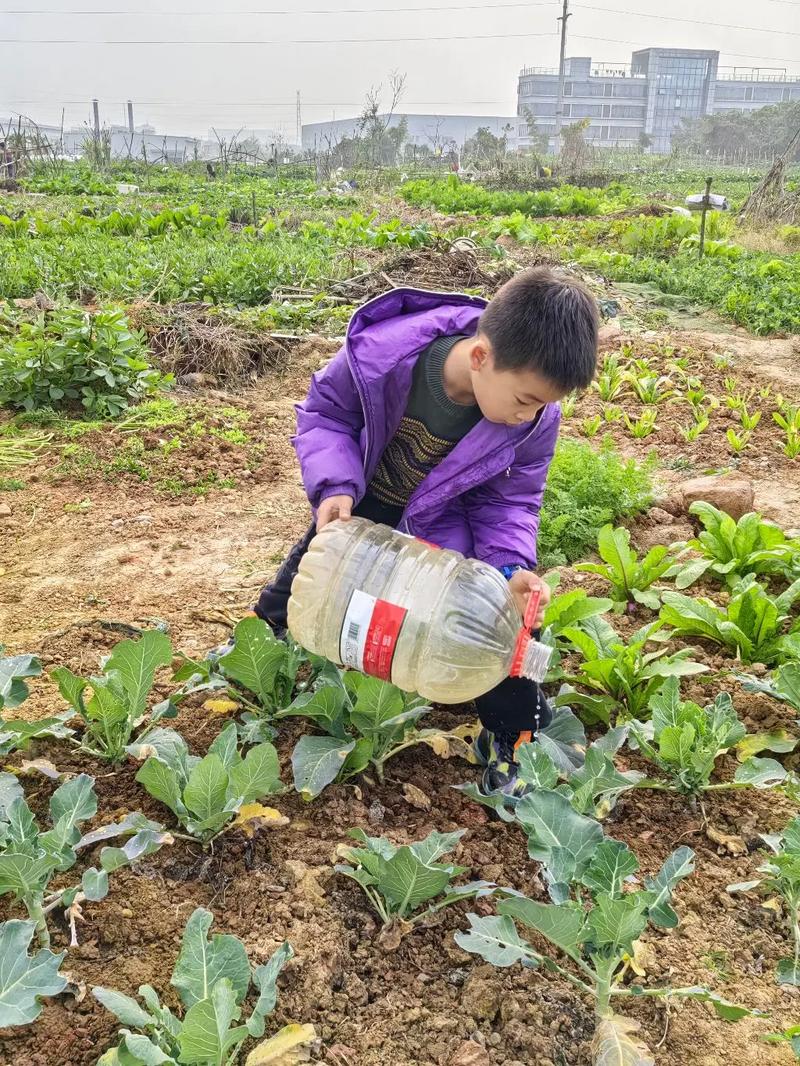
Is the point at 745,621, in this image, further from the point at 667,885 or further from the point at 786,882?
the point at 667,885

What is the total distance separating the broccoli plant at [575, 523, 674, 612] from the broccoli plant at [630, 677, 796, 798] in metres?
1.00

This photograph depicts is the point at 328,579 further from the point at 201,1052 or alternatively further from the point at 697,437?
the point at 697,437

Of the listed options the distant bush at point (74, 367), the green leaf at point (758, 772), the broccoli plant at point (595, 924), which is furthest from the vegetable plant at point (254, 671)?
the distant bush at point (74, 367)

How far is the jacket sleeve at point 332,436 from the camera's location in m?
2.47

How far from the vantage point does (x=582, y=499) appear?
4258 millimetres

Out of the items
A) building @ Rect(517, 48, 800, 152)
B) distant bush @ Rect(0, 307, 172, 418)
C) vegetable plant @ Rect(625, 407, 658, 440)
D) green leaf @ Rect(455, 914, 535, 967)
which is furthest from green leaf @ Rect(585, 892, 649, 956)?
building @ Rect(517, 48, 800, 152)

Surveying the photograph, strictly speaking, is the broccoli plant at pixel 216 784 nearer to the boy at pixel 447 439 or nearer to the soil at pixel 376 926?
the soil at pixel 376 926

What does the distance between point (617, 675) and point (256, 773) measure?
127cm

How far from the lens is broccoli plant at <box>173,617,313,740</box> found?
2.49 metres

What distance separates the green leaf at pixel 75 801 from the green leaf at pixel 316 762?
1.68 ft

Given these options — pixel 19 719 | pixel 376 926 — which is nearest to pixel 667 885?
pixel 376 926

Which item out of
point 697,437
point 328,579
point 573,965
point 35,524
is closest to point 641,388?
point 697,437

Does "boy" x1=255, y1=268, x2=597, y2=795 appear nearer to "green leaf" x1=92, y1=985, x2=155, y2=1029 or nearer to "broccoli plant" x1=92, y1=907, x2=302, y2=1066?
"broccoli plant" x1=92, y1=907, x2=302, y2=1066

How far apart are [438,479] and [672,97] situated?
137 m
